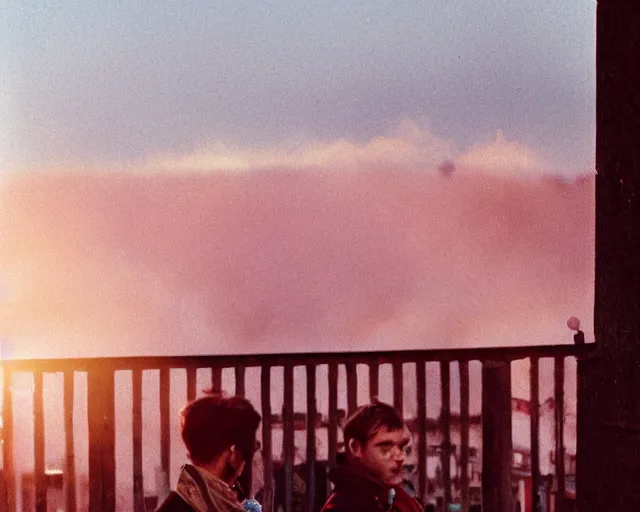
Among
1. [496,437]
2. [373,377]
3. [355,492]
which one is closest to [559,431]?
[496,437]

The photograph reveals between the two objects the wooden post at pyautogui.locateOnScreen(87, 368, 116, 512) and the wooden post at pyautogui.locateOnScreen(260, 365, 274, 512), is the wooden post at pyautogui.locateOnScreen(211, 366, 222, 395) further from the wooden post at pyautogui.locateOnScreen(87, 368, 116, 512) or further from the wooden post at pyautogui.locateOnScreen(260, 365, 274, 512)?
the wooden post at pyautogui.locateOnScreen(87, 368, 116, 512)

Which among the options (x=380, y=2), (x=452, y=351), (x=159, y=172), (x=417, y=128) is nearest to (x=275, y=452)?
(x=452, y=351)

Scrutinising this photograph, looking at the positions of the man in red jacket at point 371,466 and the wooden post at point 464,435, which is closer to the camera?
the man in red jacket at point 371,466

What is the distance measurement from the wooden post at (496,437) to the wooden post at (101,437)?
5.81 ft

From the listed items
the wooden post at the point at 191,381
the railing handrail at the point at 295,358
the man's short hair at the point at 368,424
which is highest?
the railing handrail at the point at 295,358

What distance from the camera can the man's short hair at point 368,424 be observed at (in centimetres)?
302

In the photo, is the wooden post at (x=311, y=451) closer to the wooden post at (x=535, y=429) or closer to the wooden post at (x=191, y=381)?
the wooden post at (x=191, y=381)

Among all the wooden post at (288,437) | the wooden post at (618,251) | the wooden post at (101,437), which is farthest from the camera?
the wooden post at (288,437)

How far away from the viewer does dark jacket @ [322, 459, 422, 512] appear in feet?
9.62

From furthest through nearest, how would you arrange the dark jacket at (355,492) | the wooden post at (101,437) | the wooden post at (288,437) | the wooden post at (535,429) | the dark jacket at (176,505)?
the wooden post at (535,429)
the wooden post at (288,437)
the wooden post at (101,437)
the dark jacket at (355,492)
the dark jacket at (176,505)

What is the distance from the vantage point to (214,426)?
263 centimetres

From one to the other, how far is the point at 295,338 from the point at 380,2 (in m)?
2.02

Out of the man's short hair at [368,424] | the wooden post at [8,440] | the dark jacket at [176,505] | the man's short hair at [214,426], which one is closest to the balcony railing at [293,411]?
the wooden post at [8,440]

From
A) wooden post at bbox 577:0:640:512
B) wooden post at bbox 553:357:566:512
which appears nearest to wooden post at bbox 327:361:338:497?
wooden post at bbox 553:357:566:512
